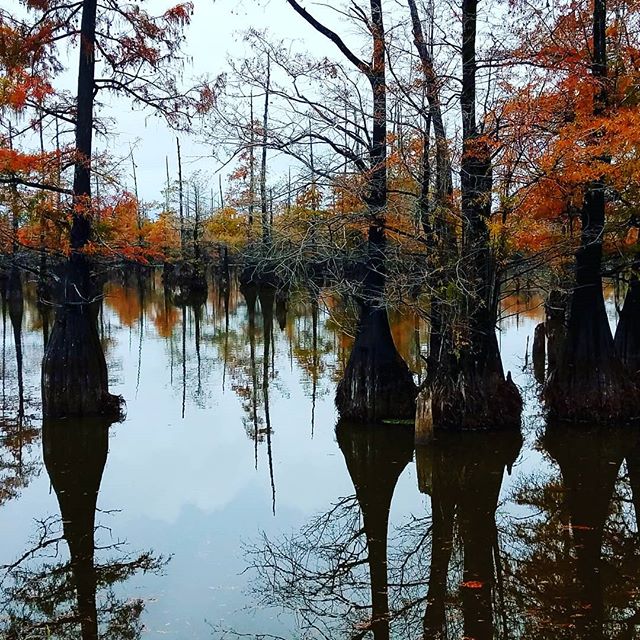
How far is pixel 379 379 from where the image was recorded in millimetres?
10773

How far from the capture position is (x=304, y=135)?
413 inches

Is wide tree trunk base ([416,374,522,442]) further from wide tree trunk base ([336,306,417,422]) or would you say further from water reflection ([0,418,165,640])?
water reflection ([0,418,165,640])

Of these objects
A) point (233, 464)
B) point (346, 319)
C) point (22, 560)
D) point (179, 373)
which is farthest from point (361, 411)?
point (179, 373)

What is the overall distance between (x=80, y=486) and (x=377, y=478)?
3368 millimetres

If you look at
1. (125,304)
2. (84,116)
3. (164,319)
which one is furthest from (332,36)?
(125,304)

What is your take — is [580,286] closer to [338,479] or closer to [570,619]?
[338,479]

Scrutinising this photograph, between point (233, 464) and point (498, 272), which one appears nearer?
point (233, 464)

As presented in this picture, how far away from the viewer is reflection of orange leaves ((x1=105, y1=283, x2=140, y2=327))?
91.9ft

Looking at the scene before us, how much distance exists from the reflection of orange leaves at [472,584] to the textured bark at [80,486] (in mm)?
2665

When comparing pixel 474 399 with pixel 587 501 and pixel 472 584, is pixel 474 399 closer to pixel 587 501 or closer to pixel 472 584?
pixel 587 501

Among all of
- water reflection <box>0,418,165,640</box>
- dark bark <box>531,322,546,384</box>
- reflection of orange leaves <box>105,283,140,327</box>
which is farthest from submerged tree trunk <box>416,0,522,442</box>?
reflection of orange leaves <box>105,283,140,327</box>

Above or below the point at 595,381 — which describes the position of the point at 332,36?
above

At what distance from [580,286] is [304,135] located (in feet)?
14.9

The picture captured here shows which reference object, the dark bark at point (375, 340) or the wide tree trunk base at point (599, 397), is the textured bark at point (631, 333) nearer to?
the wide tree trunk base at point (599, 397)
